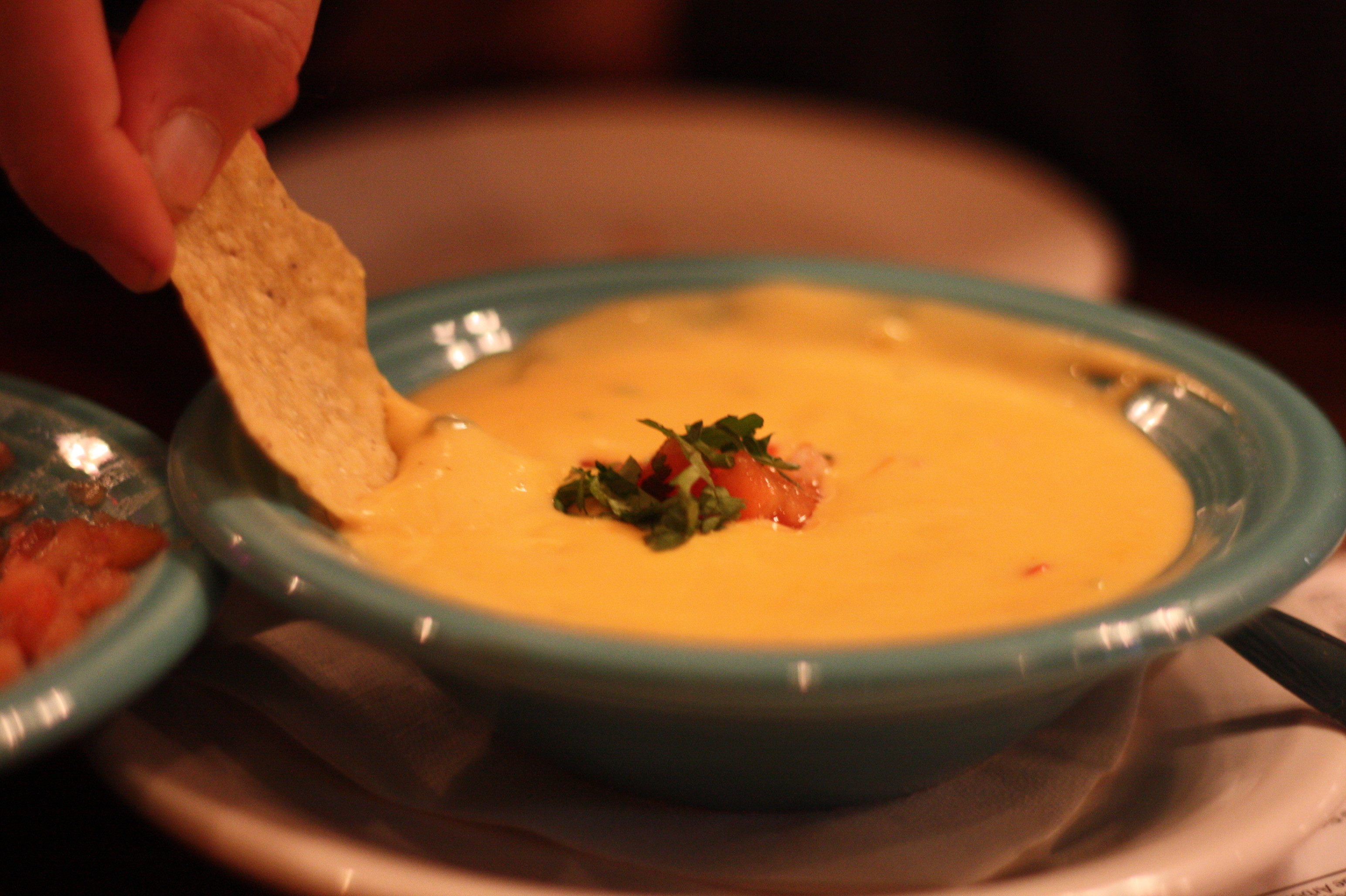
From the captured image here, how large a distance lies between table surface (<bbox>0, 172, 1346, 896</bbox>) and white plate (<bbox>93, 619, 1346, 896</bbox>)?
49 mm

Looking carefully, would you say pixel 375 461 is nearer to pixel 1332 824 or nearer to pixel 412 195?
pixel 1332 824

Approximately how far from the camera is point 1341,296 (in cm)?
385

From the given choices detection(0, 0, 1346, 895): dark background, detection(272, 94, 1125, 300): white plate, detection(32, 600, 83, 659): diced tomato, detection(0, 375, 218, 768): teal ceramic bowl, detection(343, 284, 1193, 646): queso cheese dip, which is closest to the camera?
detection(0, 375, 218, 768): teal ceramic bowl

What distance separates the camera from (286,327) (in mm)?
1472

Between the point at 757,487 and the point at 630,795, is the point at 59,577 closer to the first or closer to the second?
the point at 630,795

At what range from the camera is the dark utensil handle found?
1314 mm

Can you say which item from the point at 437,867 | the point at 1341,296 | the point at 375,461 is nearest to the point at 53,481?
the point at 375,461

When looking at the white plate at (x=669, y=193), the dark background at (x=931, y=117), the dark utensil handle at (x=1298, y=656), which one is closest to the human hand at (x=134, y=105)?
the dark background at (x=931, y=117)

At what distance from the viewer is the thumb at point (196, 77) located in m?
1.25

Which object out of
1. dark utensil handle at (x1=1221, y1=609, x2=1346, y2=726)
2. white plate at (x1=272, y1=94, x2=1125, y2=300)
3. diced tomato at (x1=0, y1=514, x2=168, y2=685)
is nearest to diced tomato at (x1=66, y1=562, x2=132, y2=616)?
diced tomato at (x1=0, y1=514, x2=168, y2=685)

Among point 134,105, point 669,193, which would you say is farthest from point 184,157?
point 669,193

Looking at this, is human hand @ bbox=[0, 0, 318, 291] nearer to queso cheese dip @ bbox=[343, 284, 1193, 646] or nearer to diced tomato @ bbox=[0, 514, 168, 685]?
diced tomato @ bbox=[0, 514, 168, 685]

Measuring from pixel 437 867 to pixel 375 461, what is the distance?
0.54 meters

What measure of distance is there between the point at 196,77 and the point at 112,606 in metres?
0.55
